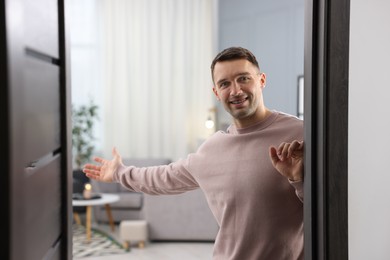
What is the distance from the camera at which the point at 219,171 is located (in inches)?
72.4

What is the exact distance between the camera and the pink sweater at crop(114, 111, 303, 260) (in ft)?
5.64

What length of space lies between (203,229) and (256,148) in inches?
132

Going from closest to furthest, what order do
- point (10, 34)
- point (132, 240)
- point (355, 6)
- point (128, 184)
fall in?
point (10, 34)
point (355, 6)
point (128, 184)
point (132, 240)

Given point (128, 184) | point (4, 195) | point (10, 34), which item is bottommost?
A: point (128, 184)

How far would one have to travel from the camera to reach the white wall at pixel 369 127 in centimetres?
134

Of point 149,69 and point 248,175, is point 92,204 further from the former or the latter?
point 248,175

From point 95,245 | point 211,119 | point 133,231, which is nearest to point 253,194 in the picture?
point 133,231

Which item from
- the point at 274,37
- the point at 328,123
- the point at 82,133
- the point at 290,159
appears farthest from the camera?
the point at 82,133

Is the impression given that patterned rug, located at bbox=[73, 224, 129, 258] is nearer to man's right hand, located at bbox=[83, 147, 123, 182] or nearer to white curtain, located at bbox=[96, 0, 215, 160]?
white curtain, located at bbox=[96, 0, 215, 160]

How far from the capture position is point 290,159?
1510mm

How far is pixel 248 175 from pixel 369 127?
0.50 metres

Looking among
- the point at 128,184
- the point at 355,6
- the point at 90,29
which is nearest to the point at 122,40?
the point at 90,29

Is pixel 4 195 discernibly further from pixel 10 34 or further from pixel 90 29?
pixel 90 29

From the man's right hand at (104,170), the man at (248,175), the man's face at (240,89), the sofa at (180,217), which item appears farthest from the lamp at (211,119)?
the man's face at (240,89)
